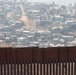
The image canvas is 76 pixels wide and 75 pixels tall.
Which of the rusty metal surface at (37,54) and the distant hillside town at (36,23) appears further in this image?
the distant hillside town at (36,23)

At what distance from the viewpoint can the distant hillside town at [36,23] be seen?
404 centimetres

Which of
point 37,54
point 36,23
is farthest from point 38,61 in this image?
point 36,23

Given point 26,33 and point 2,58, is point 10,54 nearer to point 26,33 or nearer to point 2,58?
point 2,58

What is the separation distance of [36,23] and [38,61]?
109 centimetres

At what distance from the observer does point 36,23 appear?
4246mm

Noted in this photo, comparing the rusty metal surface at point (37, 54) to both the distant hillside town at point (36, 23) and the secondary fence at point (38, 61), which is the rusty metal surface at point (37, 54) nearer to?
the secondary fence at point (38, 61)

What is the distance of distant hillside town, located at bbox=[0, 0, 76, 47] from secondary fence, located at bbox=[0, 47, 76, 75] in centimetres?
62

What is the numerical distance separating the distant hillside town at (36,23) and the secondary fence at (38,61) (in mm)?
618

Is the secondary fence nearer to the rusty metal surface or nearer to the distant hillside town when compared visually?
the rusty metal surface

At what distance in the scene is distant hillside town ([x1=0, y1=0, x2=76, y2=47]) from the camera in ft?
13.3

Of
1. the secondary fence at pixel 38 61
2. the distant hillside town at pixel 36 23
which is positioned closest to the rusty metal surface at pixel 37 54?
the secondary fence at pixel 38 61

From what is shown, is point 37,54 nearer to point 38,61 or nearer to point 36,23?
point 38,61

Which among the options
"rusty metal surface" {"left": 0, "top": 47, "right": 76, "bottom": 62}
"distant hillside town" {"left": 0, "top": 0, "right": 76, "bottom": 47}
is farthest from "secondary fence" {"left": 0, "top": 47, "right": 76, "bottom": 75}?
"distant hillside town" {"left": 0, "top": 0, "right": 76, "bottom": 47}

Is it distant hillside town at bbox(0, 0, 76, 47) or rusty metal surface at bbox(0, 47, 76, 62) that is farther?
distant hillside town at bbox(0, 0, 76, 47)
